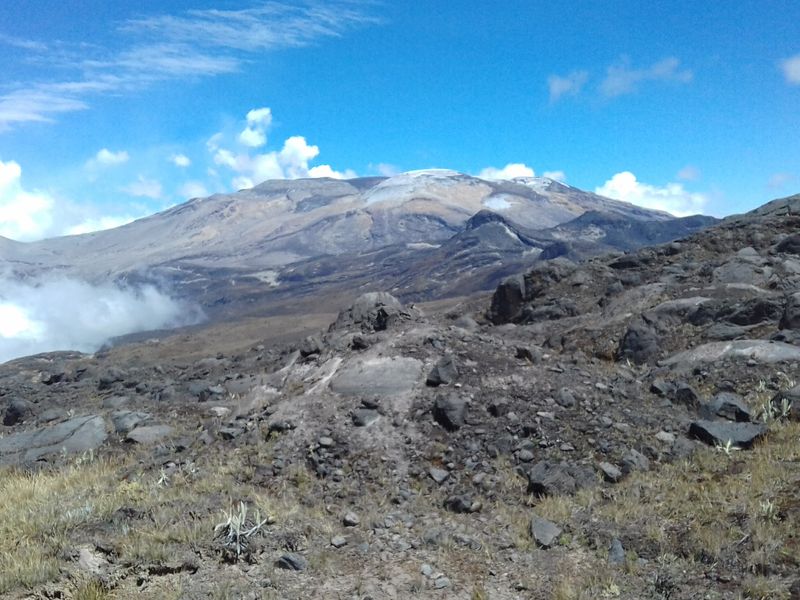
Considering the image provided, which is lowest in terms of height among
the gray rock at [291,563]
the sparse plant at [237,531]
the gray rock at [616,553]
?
the gray rock at [616,553]

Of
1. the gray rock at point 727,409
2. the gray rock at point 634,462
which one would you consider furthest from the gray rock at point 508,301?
the gray rock at point 634,462

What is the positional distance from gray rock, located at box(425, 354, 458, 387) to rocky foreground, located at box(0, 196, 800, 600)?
24 mm

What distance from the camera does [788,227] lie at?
17422 millimetres

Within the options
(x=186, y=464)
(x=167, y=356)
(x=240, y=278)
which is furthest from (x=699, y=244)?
(x=240, y=278)

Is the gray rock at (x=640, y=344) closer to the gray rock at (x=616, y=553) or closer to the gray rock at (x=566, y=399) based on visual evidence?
the gray rock at (x=566, y=399)

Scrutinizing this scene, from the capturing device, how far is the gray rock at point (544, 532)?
526 centimetres

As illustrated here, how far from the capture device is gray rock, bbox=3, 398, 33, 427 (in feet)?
40.9

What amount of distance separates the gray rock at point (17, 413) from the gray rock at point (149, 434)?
4.96m

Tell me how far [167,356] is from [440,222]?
458ft

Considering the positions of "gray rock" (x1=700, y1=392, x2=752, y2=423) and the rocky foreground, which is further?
"gray rock" (x1=700, y1=392, x2=752, y2=423)

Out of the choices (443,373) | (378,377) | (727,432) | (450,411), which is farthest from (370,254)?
(727,432)

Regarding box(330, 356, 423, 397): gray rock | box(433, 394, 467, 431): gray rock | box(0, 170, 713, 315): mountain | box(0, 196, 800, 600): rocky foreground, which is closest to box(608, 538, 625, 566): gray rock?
box(0, 196, 800, 600): rocky foreground

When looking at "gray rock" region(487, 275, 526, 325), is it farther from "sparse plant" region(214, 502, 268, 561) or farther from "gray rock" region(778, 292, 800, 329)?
"sparse plant" region(214, 502, 268, 561)

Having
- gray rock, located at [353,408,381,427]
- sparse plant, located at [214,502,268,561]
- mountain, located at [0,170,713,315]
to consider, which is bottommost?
sparse plant, located at [214,502,268,561]
